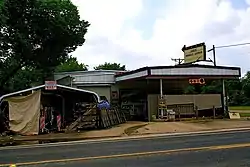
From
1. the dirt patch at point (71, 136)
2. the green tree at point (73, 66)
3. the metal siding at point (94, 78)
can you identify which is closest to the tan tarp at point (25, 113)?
the dirt patch at point (71, 136)

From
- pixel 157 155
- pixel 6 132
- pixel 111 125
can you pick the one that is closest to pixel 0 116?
pixel 6 132

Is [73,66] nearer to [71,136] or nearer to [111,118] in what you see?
[111,118]

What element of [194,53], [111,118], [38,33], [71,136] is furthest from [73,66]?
[71,136]

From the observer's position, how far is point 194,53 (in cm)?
4578

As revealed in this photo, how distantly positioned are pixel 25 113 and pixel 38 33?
38.7 feet

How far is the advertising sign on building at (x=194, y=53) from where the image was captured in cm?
4439

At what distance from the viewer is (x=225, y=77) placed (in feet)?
99.8

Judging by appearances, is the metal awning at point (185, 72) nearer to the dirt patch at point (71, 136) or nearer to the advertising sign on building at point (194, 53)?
the dirt patch at point (71, 136)

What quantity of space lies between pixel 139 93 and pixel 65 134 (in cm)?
1273

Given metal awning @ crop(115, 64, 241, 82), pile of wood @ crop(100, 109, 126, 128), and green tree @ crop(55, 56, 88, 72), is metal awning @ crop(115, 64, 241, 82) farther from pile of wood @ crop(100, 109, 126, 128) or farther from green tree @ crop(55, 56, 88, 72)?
green tree @ crop(55, 56, 88, 72)

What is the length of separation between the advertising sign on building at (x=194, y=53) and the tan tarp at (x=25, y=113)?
79.7ft

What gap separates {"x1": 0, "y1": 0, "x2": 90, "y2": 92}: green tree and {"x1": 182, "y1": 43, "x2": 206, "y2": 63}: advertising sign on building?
13.7 metres

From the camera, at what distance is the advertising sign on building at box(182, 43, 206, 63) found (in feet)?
146

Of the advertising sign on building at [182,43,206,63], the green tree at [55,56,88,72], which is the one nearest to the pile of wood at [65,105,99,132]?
the advertising sign on building at [182,43,206,63]
